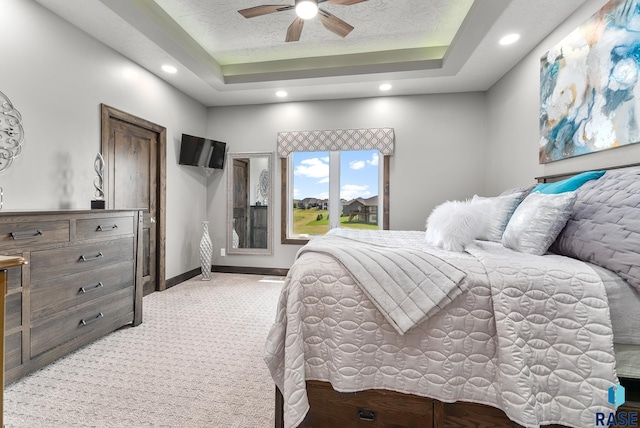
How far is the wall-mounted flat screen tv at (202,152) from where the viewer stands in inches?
157

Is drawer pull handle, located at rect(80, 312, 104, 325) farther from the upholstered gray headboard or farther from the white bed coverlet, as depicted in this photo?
the upholstered gray headboard

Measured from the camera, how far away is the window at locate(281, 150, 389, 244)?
14.4 ft

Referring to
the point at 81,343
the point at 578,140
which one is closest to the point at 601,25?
the point at 578,140

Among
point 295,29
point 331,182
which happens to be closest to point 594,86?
point 295,29

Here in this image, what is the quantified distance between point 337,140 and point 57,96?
10.0 ft

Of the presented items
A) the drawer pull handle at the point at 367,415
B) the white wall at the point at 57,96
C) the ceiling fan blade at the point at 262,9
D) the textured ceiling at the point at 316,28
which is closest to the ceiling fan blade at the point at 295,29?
the ceiling fan blade at the point at 262,9

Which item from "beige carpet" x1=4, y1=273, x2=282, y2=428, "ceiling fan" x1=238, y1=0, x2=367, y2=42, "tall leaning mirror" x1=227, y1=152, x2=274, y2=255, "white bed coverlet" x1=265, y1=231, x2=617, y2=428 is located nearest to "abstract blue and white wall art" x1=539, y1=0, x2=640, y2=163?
"white bed coverlet" x1=265, y1=231, x2=617, y2=428

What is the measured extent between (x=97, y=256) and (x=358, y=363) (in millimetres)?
2189

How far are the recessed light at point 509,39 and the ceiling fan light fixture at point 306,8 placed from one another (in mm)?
1790

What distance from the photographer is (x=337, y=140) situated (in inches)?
167

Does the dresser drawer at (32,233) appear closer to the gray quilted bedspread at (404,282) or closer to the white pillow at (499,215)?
the gray quilted bedspread at (404,282)

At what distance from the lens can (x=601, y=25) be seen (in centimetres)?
200

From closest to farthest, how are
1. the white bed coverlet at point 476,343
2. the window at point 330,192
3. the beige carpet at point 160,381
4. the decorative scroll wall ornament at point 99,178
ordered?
1. the white bed coverlet at point 476,343
2. the beige carpet at point 160,381
3. the decorative scroll wall ornament at point 99,178
4. the window at point 330,192

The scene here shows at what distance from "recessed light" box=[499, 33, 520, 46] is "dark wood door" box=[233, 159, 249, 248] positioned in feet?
11.6
